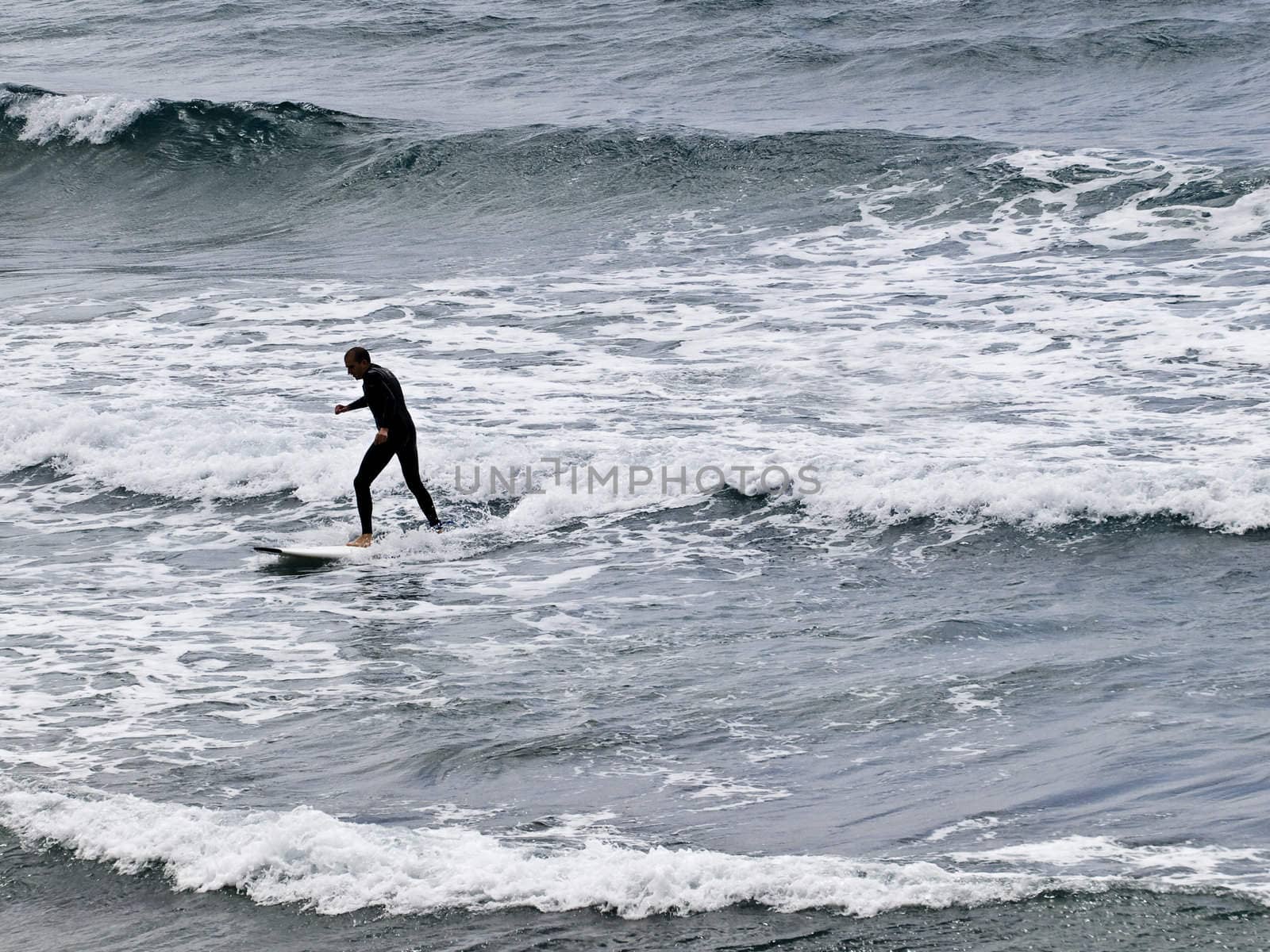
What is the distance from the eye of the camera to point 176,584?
347 inches

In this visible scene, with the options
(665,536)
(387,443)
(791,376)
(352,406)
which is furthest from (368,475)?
(791,376)

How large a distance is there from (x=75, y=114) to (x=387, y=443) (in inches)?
779

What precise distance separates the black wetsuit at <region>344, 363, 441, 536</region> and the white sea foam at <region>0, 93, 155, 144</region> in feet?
60.1

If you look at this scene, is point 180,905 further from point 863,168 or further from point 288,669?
point 863,168

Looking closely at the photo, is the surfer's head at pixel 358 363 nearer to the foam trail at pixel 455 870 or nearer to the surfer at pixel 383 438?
the surfer at pixel 383 438

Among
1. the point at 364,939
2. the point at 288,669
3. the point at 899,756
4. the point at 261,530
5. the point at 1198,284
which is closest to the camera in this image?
the point at 364,939

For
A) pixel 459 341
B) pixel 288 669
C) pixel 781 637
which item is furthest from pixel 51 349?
pixel 781 637

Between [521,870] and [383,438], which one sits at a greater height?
[383,438]

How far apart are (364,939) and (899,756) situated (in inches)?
90.2

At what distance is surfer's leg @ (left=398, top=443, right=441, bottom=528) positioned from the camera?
967 cm

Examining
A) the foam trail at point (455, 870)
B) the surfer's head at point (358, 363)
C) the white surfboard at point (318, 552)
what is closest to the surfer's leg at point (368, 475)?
the white surfboard at point (318, 552)

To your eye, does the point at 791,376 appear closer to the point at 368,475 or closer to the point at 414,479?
the point at 414,479

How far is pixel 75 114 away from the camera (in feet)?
86.4

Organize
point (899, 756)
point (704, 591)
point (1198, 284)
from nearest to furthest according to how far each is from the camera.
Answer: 1. point (899, 756)
2. point (704, 591)
3. point (1198, 284)
